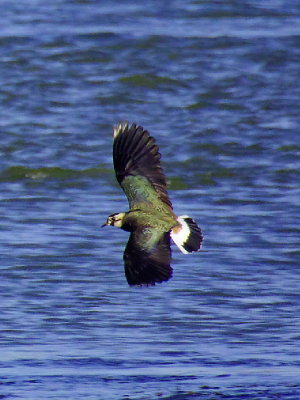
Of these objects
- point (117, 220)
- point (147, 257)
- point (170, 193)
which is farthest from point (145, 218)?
point (170, 193)

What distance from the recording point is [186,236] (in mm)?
6023

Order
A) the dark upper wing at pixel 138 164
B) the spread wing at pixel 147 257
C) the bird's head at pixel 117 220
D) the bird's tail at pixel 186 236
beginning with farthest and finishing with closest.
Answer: the dark upper wing at pixel 138 164
the bird's head at pixel 117 220
the bird's tail at pixel 186 236
the spread wing at pixel 147 257

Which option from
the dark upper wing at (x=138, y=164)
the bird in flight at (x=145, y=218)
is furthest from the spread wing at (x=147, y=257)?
the dark upper wing at (x=138, y=164)

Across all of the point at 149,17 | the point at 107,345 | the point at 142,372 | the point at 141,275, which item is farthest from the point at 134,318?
the point at 149,17

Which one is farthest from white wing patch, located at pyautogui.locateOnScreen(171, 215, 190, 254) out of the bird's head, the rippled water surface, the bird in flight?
the rippled water surface

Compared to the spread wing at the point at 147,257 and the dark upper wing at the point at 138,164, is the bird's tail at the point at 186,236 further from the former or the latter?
the dark upper wing at the point at 138,164

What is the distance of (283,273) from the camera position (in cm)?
821

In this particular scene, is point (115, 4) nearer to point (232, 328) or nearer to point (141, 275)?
point (232, 328)

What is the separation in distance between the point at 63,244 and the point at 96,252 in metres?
0.29

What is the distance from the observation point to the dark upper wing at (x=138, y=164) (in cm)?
636

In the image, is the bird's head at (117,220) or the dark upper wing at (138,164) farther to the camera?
the dark upper wing at (138,164)

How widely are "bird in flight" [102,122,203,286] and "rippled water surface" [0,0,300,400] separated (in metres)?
0.65

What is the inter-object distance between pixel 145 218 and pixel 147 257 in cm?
35

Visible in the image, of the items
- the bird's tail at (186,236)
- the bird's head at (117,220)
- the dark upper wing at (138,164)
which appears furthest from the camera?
the dark upper wing at (138,164)
